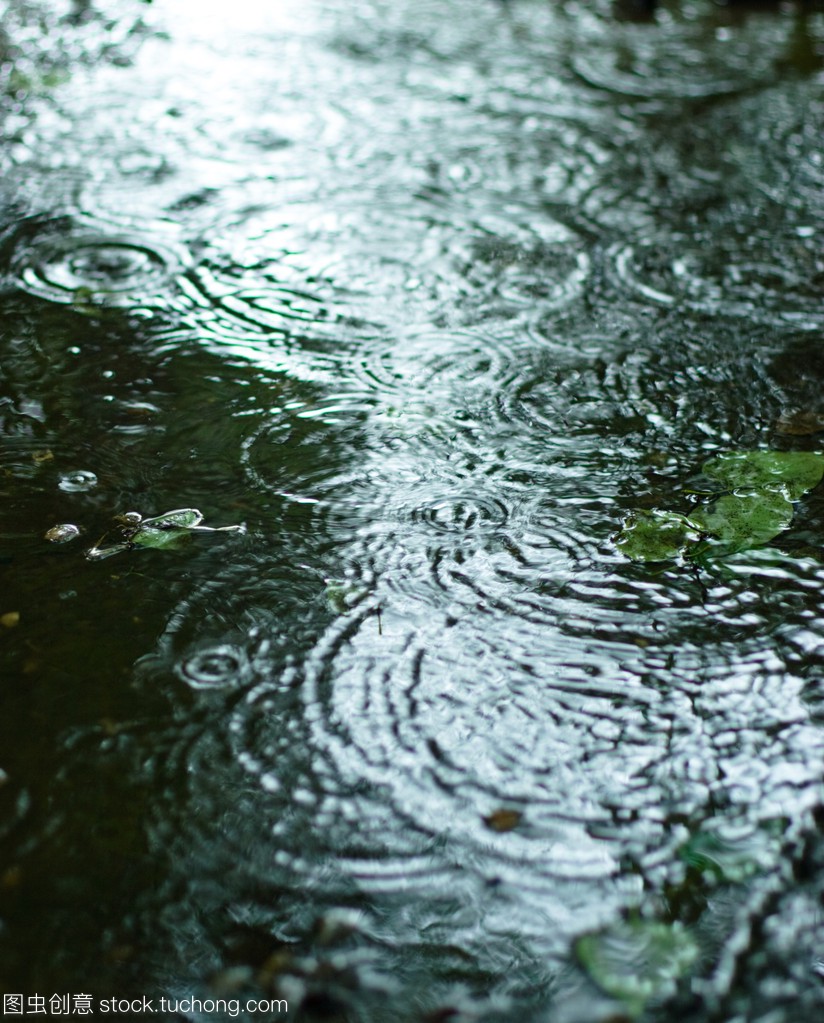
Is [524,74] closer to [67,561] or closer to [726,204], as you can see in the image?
[726,204]

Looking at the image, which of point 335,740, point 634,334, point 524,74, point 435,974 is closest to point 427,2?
point 524,74

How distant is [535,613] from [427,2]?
13.8 feet

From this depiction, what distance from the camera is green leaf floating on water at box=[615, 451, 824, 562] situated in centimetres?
170

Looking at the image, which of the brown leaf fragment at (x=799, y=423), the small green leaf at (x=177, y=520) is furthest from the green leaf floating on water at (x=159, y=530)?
the brown leaf fragment at (x=799, y=423)

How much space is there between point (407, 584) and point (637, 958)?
687 mm

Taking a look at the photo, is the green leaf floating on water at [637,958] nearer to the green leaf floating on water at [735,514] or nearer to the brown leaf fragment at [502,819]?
the brown leaf fragment at [502,819]

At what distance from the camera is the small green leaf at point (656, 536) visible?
168 centimetres

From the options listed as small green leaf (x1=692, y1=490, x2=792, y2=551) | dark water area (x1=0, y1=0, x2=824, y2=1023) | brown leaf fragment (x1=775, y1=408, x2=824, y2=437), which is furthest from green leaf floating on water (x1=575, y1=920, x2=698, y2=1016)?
brown leaf fragment (x1=775, y1=408, x2=824, y2=437)

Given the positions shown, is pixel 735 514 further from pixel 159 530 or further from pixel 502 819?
pixel 159 530

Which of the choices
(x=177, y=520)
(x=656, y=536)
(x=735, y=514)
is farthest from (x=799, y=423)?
(x=177, y=520)

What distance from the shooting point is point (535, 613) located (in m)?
1.57

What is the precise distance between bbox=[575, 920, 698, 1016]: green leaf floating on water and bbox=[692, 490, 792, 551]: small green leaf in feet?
2.42

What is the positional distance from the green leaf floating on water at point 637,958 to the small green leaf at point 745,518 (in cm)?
74

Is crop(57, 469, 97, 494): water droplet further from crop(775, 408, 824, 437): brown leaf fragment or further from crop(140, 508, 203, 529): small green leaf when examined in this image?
crop(775, 408, 824, 437): brown leaf fragment
